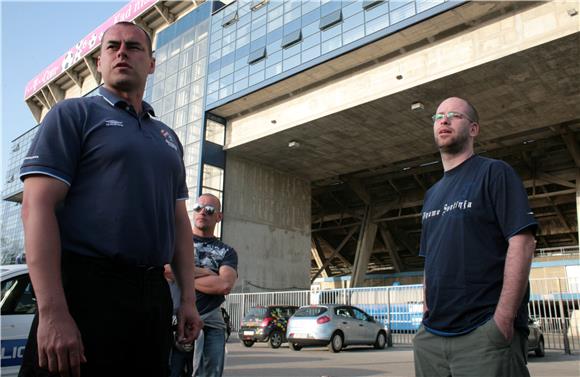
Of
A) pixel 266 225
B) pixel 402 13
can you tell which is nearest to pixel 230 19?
pixel 402 13

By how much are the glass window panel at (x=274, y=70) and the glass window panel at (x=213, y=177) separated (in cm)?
618

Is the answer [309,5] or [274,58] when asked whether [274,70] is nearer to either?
[274,58]

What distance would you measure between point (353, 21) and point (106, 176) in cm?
2093

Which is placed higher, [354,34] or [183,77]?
[183,77]

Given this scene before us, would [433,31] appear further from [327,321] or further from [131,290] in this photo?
[131,290]

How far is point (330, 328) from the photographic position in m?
14.9

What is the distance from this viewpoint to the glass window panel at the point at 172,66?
29631 millimetres

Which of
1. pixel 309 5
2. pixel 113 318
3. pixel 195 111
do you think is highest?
pixel 309 5

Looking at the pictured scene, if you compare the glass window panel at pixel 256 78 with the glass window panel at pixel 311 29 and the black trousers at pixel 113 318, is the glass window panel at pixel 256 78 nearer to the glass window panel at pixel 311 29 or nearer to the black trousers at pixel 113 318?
the glass window panel at pixel 311 29

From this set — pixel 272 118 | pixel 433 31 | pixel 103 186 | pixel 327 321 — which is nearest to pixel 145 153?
pixel 103 186

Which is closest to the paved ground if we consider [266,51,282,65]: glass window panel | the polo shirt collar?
the polo shirt collar

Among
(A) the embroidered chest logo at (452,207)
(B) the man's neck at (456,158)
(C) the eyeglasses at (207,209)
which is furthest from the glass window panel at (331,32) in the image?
(A) the embroidered chest logo at (452,207)

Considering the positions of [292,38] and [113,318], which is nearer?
[113,318]

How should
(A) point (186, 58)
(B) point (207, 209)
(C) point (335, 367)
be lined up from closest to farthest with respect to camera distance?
(B) point (207, 209)
(C) point (335, 367)
(A) point (186, 58)
